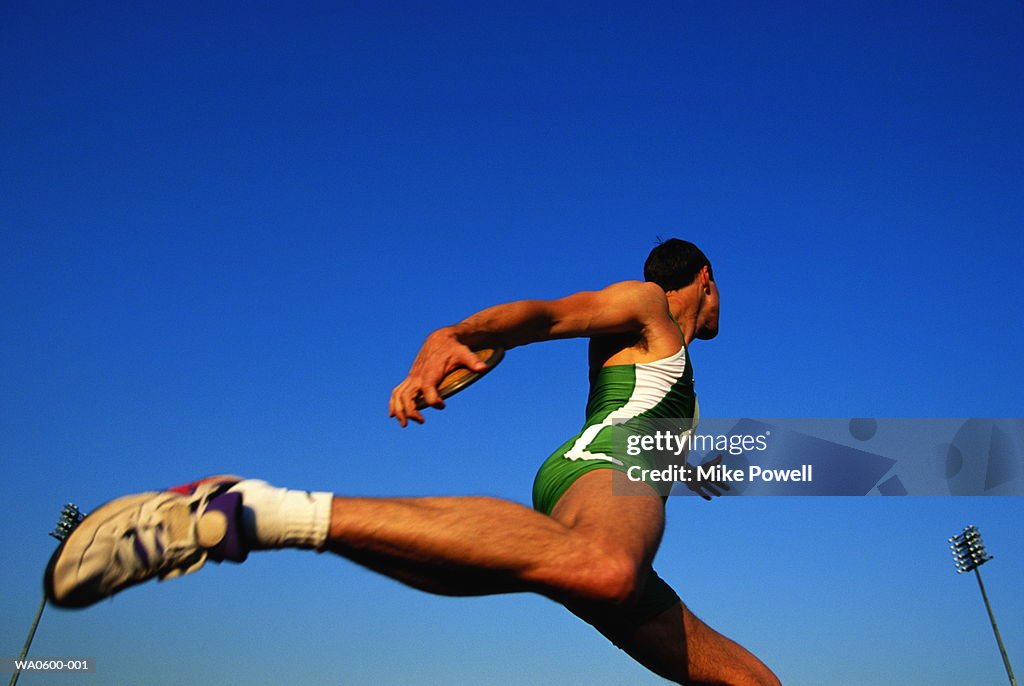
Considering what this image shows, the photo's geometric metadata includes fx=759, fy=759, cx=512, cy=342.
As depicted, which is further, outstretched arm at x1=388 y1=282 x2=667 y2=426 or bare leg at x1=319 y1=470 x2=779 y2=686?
outstretched arm at x1=388 y1=282 x2=667 y2=426

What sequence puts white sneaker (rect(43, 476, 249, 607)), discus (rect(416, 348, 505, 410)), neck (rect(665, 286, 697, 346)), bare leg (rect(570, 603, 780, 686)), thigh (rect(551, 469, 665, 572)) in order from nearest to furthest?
1. white sneaker (rect(43, 476, 249, 607))
2. thigh (rect(551, 469, 665, 572))
3. discus (rect(416, 348, 505, 410))
4. bare leg (rect(570, 603, 780, 686))
5. neck (rect(665, 286, 697, 346))

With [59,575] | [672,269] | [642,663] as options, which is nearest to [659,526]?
[642,663]

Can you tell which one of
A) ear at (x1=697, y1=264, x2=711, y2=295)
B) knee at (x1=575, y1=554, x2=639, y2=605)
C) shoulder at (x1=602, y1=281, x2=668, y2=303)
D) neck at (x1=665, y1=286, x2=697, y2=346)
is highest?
ear at (x1=697, y1=264, x2=711, y2=295)

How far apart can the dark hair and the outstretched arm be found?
1.05m

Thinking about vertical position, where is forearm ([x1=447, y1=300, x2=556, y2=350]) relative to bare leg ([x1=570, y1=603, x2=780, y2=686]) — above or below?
above

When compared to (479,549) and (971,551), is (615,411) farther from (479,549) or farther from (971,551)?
(971,551)

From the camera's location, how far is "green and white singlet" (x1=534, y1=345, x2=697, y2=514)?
3650 mm

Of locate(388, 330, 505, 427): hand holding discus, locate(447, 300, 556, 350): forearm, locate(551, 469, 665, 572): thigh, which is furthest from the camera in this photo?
locate(447, 300, 556, 350): forearm

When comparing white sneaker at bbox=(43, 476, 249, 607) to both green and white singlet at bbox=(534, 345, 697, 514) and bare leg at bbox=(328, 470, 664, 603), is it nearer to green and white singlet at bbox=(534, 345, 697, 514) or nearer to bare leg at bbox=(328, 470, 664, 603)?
bare leg at bbox=(328, 470, 664, 603)

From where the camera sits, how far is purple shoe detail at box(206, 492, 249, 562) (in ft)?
8.27

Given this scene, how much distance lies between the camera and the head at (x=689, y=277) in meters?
5.18

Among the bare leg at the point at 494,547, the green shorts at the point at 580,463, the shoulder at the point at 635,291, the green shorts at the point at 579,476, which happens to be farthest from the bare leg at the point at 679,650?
the shoulder at the point at 635,291

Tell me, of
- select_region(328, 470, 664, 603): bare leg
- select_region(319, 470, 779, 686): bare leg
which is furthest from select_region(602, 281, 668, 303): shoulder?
Result: select_region(328, 470, 664, 603): bare leg

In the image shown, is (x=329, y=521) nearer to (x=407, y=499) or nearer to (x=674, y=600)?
(x=407, y=499)
